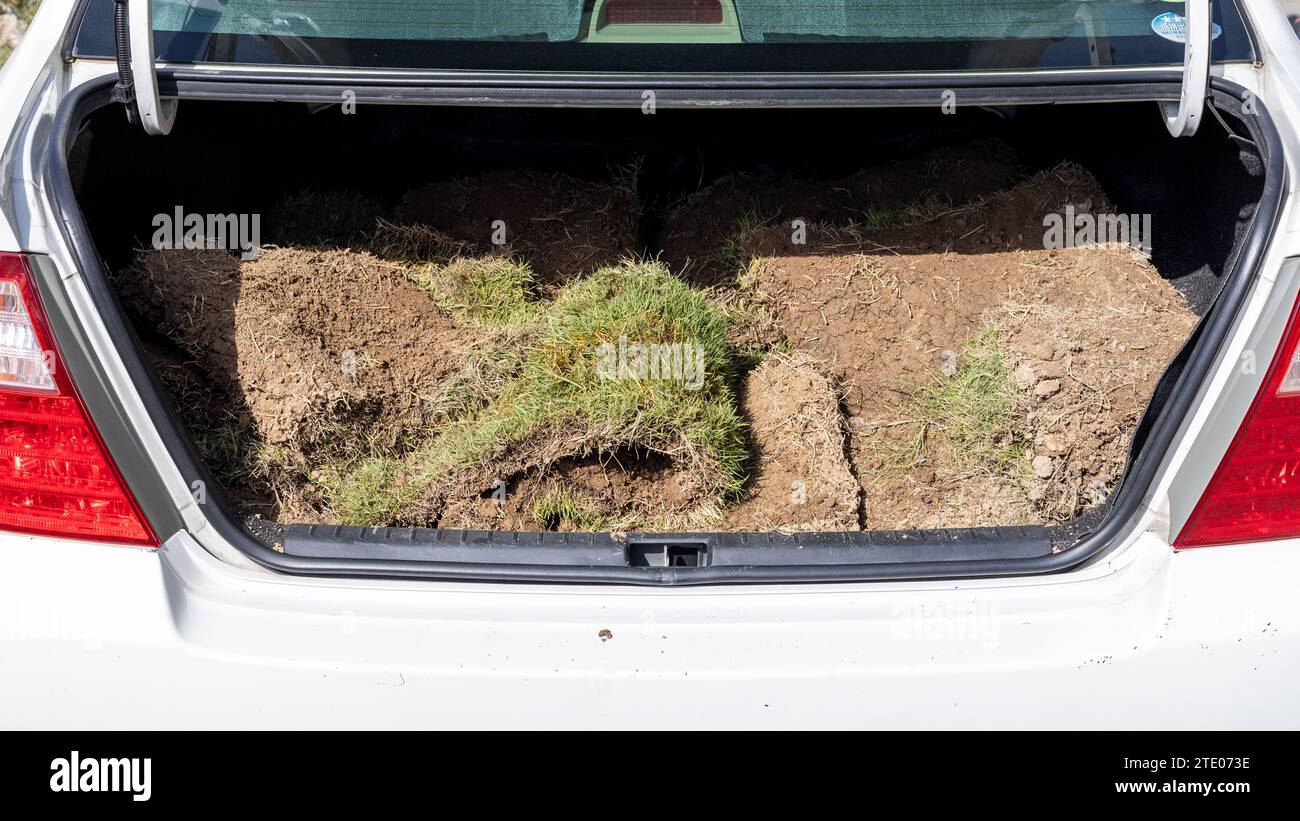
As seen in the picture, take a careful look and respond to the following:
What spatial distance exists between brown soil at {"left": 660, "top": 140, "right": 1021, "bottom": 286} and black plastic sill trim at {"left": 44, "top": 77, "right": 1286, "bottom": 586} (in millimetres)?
1349

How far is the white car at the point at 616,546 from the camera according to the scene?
4.92ft

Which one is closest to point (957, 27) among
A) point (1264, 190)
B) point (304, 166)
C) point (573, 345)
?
point (1264, 190)

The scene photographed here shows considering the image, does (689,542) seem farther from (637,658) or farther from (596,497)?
(596,497)

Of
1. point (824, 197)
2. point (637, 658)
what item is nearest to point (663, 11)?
point (824, 197)

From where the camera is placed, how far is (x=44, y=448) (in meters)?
1.56

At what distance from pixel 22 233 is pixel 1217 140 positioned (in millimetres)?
2229

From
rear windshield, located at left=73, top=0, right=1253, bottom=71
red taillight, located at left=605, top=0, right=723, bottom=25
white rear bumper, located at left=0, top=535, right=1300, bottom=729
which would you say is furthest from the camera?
red taillight, located at left=605, top=0, right=723, bottom=25

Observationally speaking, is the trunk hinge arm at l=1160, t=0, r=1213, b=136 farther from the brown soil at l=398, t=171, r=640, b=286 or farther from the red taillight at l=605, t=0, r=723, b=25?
the brown soil at l=398, t=171, r=640, b=286

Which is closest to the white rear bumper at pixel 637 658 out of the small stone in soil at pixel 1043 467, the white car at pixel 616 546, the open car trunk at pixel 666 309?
the white car at pixel 616 546

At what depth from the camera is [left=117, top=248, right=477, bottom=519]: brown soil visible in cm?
233

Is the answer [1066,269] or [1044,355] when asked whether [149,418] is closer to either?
[1044,355]

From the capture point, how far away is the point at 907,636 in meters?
1.53

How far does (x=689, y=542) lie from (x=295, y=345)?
1.21 metres

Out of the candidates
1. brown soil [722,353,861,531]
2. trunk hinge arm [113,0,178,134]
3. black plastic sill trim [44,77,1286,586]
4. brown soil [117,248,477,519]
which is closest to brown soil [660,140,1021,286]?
brown soil [722,353,861,531]
